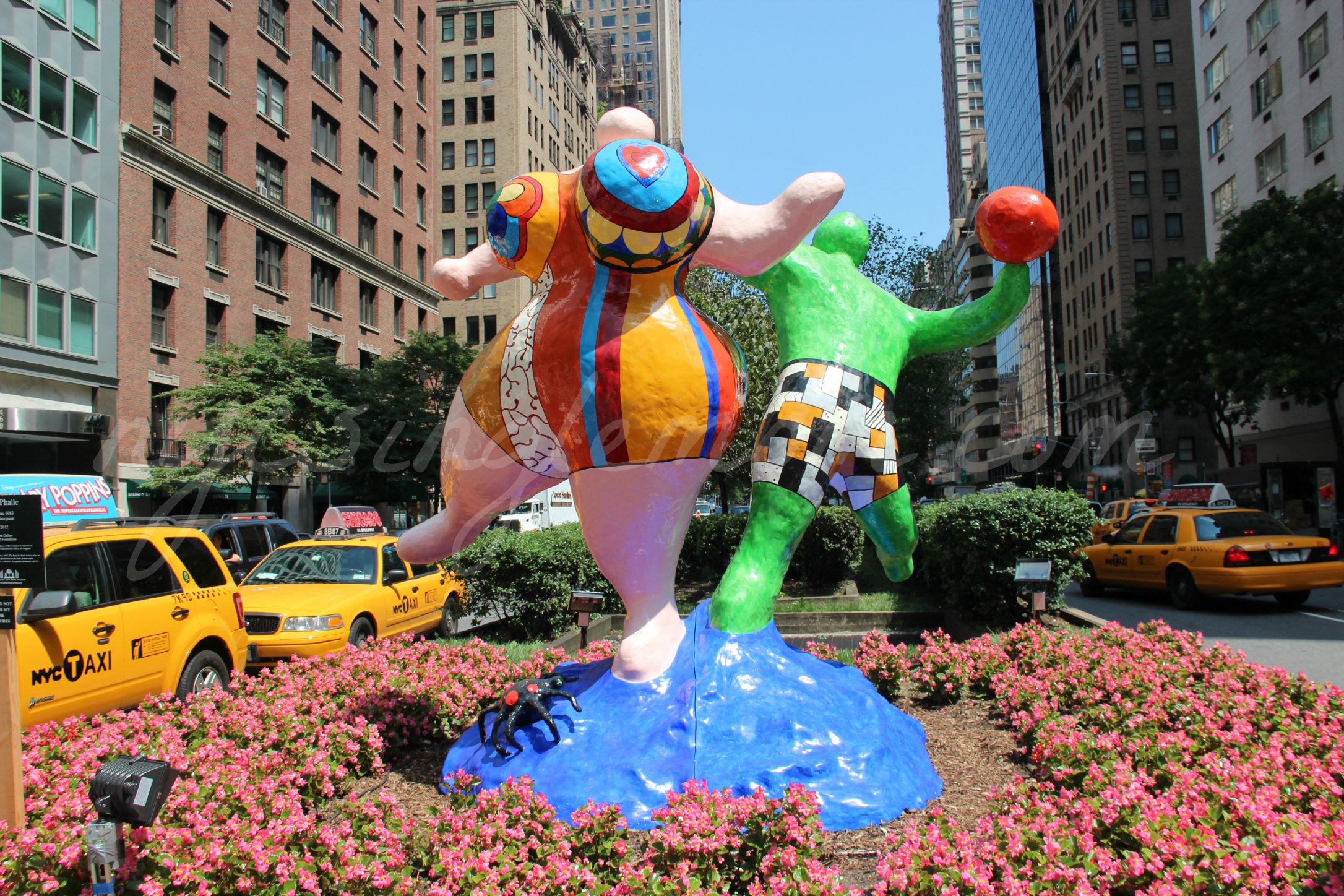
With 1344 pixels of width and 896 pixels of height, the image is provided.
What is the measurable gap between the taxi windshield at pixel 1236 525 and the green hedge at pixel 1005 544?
13.7ft

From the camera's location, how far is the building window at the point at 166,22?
84.6 ft

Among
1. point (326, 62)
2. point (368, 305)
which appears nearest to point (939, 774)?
point (368, 305)

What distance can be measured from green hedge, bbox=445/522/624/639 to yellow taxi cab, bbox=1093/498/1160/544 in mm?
10701

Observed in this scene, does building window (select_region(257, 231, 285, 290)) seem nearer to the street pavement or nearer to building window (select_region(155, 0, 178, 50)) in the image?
building window (select_region(155, 0, 178, 50))

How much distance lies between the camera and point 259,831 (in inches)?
131

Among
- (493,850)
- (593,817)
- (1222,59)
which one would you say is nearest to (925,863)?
(593,817)

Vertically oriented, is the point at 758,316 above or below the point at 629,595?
above

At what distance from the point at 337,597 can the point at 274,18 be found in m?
28.9

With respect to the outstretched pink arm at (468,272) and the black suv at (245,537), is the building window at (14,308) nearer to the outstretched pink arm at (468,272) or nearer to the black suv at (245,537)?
the black suv at (245,537)

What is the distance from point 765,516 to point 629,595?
0.95m

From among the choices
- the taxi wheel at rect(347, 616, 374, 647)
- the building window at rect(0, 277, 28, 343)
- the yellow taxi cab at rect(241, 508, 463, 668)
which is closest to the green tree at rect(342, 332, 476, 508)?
the building window at rect(0, 277, 28, 343)

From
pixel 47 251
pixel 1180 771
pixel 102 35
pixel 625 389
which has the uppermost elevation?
pixel 102 35

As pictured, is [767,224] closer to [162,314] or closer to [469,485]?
[469,485]

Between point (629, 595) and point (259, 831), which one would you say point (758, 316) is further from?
point (259, 831)
